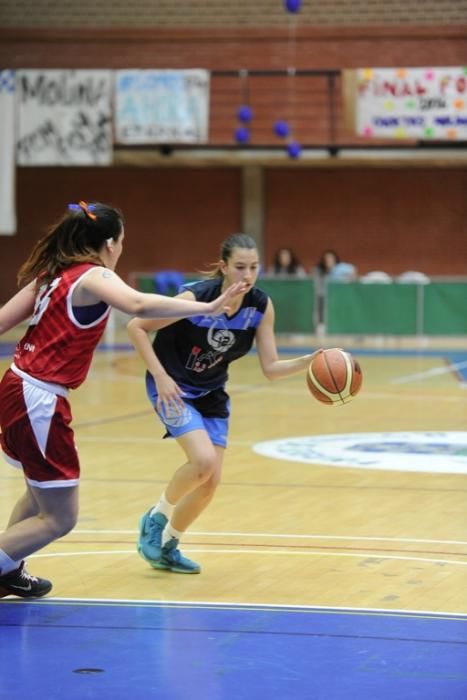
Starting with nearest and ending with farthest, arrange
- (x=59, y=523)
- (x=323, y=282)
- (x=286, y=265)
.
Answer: (x=59, y=523)
(x=323, y=282)
(x=286, y=265)

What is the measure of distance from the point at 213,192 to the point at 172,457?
19065 mm

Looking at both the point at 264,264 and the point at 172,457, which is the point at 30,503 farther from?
the point at 264,264

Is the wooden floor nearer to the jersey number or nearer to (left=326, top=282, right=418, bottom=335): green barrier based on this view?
the jersey number

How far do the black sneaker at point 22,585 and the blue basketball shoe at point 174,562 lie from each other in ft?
2.45

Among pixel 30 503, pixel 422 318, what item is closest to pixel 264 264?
pixel 422 318

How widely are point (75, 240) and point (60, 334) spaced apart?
16.6 inches

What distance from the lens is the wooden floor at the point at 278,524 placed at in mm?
5961

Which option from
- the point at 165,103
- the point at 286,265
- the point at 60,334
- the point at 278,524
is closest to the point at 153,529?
the point at 278,524

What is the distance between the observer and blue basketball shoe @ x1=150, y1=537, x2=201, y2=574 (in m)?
6.29

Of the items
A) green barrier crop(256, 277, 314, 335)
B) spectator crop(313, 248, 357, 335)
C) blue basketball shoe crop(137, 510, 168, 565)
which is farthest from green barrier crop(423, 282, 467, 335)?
blue basketball shoe crop(137, 510, 168, 565)

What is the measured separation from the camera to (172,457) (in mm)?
10484

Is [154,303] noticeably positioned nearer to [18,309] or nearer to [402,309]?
[18,309]

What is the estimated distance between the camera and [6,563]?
545 centimetres

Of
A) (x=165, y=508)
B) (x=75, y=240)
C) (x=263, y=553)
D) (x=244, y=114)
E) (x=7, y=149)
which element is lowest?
(x=263, y=553)
